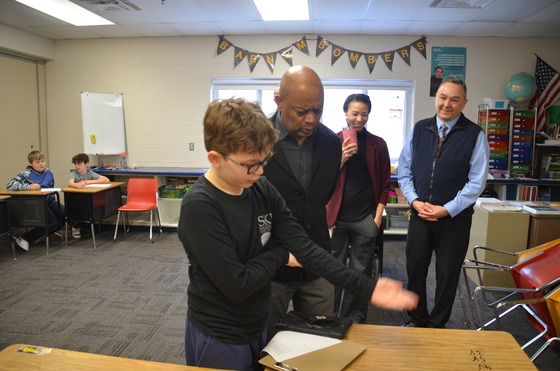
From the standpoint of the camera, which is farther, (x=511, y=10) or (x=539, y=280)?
(x=511, y=10)

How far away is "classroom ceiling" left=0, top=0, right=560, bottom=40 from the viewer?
14.1 ft

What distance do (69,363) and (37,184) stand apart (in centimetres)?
443

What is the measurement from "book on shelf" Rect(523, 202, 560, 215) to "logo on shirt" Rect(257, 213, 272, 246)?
2.90 meters

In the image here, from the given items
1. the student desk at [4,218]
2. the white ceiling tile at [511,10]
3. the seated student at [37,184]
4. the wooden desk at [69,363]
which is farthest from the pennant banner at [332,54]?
the wooden desk at [69,363]

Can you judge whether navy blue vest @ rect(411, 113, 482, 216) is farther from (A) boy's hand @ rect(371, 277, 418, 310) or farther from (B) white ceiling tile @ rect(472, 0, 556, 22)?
(B) white ceiling tile @ rect(472, 0, 556, 22)

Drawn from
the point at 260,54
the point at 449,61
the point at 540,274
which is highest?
the point at 260,54

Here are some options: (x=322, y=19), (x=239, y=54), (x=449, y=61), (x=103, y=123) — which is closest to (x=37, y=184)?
(x=103, y=123)

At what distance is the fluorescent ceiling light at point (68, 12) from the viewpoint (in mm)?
4473

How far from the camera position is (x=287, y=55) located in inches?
218

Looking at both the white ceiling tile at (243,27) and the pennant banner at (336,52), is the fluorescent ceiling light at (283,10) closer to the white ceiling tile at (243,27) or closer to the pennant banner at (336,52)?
the white ceiling tile at (243,27)

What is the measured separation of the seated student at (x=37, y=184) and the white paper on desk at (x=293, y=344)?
457 centimetres

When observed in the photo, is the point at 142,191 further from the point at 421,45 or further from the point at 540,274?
the point at 540,274

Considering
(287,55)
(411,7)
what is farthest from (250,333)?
(287,55)

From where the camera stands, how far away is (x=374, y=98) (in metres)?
5.73
